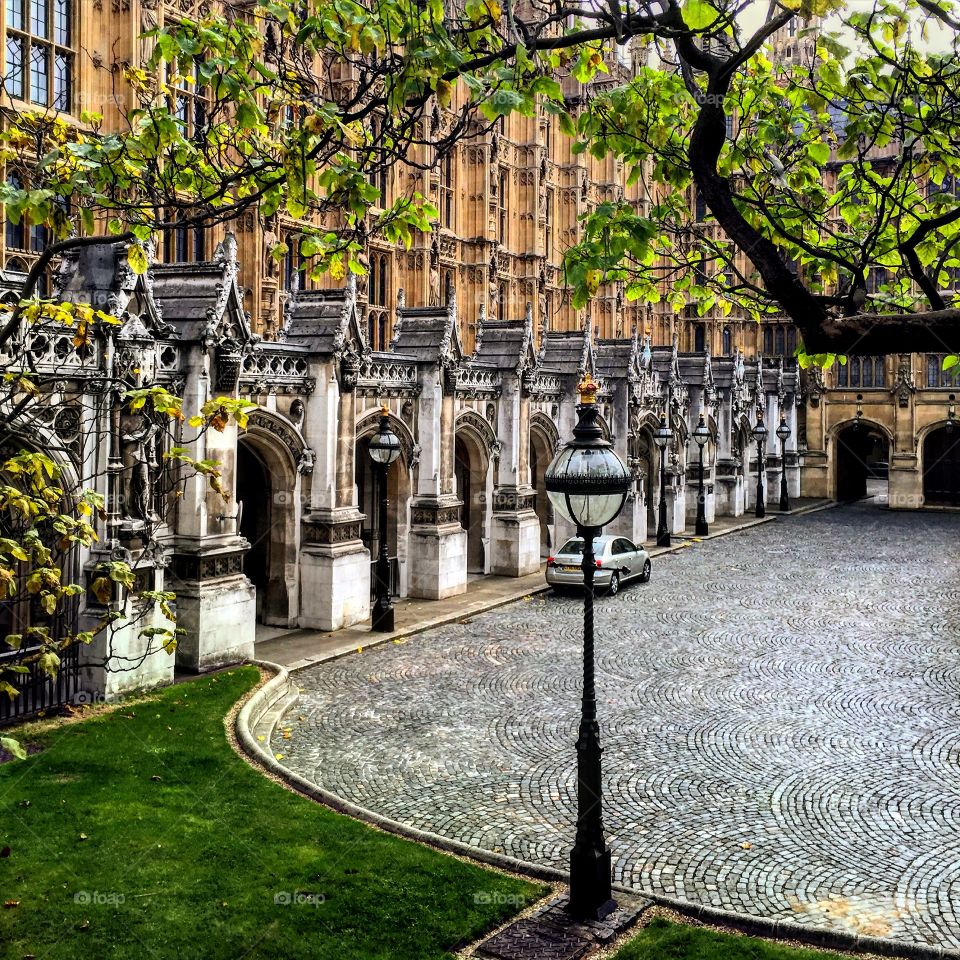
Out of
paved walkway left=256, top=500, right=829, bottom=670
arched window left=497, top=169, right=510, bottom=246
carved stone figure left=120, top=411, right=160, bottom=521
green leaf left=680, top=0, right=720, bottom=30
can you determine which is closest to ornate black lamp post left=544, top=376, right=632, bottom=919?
green leaf left=680, top=0, right=720, bottom=30

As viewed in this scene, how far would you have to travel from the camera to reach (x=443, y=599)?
915 inches

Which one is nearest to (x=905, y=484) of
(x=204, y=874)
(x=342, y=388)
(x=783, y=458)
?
(x=783, y=458)

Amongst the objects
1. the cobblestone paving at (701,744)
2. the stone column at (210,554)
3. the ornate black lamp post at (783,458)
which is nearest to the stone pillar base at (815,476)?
the ornate black lamp post at (783,458)

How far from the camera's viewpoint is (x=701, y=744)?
13.0 metres

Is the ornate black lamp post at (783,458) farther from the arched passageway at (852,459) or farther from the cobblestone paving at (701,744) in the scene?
the cobblestone paving at (701,744)

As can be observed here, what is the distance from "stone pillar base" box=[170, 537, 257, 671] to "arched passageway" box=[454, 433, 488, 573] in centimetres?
1049

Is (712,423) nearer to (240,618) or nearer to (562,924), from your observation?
(240,618)

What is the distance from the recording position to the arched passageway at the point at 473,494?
2678cm

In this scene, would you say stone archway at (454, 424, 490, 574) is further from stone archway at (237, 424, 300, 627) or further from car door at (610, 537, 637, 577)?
stone archway at (237, 424, 300, 627)

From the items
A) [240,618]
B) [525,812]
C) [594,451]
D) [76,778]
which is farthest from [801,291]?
[240,618]

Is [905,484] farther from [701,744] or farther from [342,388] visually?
[701,744]

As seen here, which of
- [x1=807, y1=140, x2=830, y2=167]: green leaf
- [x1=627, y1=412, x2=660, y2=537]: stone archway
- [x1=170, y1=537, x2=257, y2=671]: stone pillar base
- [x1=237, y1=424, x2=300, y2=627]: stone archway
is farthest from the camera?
[x1=627, y1=412, x2=660, y2=537]: stone archway

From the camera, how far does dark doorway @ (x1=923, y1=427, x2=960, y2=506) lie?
51.1 meters

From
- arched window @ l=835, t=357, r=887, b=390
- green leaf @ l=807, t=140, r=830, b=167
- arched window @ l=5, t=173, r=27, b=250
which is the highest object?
arched window @ l=5, t=173, r=27, b=250
